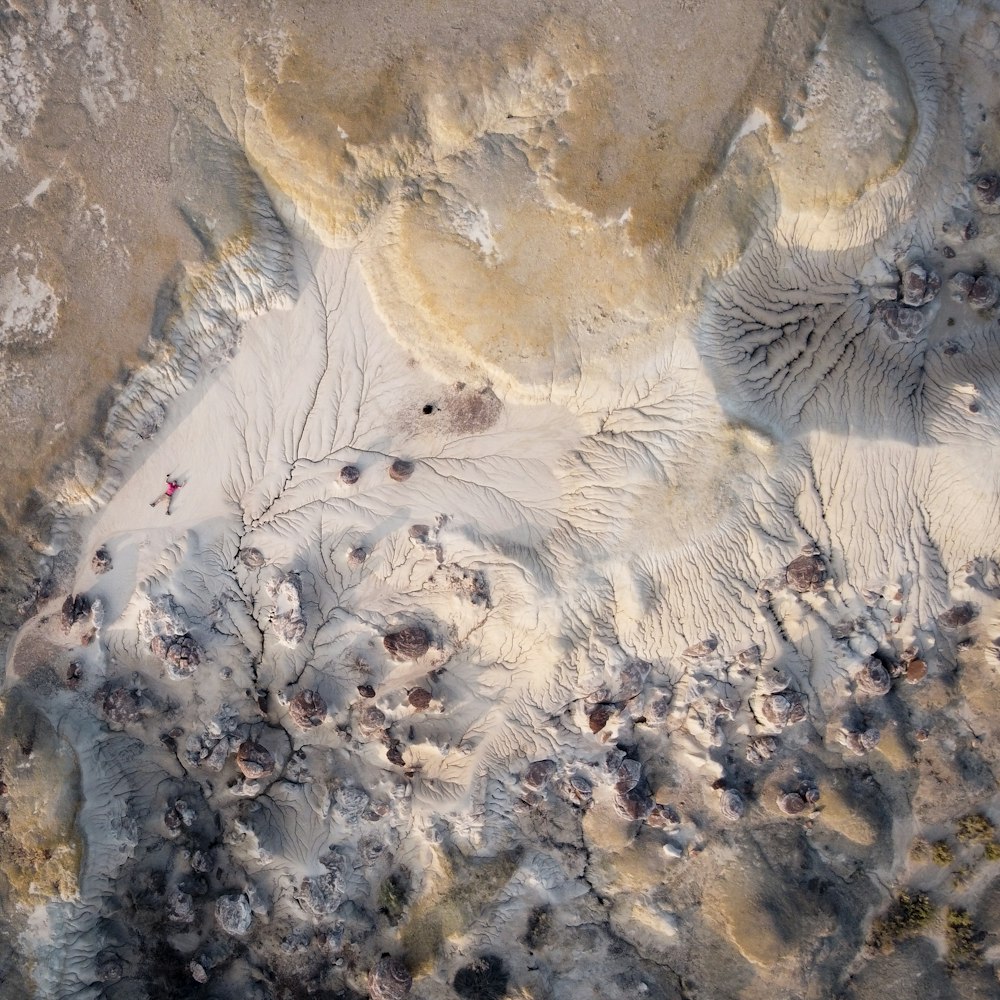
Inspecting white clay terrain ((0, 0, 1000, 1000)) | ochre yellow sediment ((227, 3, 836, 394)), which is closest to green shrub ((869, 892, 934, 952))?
white clay terrain ((0, 0, 1000, 1000))

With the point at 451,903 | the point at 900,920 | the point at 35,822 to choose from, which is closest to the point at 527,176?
the point at 451,903

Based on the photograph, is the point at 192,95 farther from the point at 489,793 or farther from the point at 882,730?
the point at 882,730

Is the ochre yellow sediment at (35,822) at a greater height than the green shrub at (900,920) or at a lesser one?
lesser

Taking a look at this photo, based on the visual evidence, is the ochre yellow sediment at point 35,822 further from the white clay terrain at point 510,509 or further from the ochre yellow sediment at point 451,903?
the ochre yellow sediment at point 451,903

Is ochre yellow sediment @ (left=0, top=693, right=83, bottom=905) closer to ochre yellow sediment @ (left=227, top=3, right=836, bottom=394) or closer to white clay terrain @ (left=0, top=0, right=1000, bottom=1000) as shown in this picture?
white clay terrain @ (left=0, top=0, right=1000, bottom=1000)

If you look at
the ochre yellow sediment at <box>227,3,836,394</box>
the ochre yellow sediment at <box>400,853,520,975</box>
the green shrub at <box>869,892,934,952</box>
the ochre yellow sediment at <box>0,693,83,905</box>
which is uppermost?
the ochre yellow sediment at <box>227,3,836,394</box>

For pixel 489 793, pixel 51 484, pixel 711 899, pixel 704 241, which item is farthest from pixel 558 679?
pixel 51 484

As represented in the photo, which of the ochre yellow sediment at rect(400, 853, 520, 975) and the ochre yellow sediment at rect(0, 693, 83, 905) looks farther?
the ochre yellow sediment at rect(400, 853, 520, 975)

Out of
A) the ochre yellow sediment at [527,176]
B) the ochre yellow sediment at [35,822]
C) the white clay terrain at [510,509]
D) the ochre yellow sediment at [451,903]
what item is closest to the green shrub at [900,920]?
the white clay terrain at [510,509]

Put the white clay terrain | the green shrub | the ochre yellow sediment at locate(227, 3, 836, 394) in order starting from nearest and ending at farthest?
the ochre yellow sediment at locate(227, 3, 836, 394)
the white clay terrain
the green shrub
